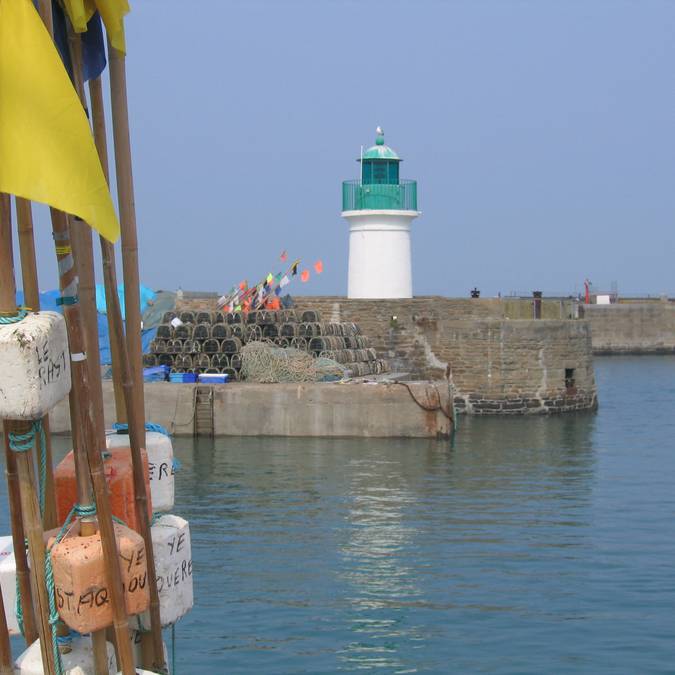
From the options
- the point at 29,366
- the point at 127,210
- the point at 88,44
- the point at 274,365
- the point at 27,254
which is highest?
the point at 88,44

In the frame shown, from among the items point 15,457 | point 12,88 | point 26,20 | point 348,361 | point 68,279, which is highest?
point 26,20

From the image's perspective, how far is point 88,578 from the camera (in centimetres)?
379

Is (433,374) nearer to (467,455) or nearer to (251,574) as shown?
(467,455)

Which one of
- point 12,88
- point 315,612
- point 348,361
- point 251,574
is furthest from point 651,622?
point 348,361

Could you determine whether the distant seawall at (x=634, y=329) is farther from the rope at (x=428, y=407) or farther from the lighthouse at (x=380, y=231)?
the rope at (x=428, y=407)

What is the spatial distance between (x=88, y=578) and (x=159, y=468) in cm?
92

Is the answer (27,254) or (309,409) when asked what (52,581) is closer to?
(27,254)

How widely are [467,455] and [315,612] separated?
9675 mm

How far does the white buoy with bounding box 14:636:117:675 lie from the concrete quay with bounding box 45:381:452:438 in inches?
638

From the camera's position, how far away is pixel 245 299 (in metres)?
27.3

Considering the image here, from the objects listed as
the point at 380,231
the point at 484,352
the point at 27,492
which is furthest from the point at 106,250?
the point at 380,231

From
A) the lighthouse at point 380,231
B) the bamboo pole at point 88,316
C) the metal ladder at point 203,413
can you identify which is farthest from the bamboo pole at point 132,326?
the lighthouse at point 380,231

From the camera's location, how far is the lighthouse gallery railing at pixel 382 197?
2816 centimetres

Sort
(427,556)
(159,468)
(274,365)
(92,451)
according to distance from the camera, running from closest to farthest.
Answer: (92,451)
(159,468)
(427,556)
(274,365)
